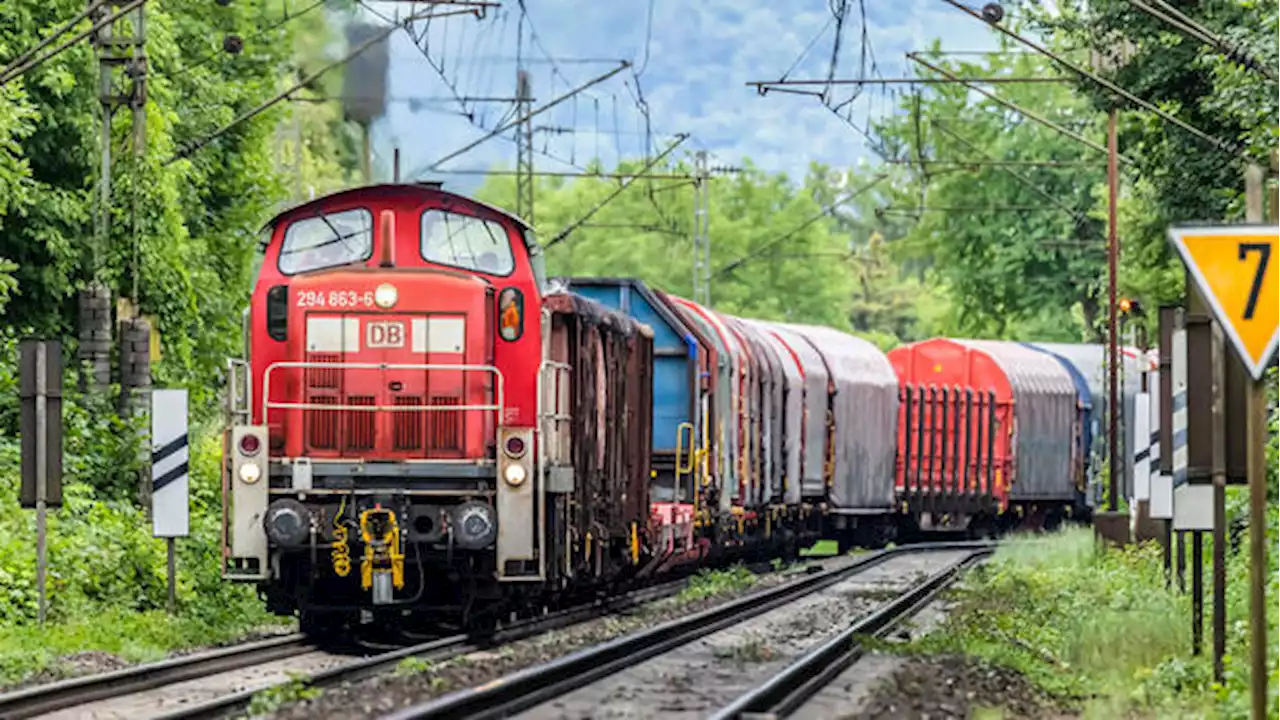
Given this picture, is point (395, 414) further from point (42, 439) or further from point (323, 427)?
point (42, 439)

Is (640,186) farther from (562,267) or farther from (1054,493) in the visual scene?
(1054,493)

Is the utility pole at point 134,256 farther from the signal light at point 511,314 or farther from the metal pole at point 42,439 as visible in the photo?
the signal light at point 511,314

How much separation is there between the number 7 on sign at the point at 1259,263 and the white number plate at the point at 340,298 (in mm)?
8815

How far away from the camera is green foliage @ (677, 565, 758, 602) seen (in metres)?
24.2

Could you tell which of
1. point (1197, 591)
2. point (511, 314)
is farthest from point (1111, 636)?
point (511, 314)

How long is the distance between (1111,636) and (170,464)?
809 cm

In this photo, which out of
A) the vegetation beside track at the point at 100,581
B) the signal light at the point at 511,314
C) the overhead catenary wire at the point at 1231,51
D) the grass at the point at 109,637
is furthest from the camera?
the overhead catenary wire at the point at 1231,51

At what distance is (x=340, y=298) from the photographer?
16.6m

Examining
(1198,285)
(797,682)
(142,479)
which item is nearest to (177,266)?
(142,479)

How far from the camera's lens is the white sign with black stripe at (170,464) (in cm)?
1827

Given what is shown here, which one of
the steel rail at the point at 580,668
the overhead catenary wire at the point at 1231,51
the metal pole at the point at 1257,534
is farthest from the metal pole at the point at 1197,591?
the overhead catenary wire at the point at 1231,51

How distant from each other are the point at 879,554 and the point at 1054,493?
900 cm

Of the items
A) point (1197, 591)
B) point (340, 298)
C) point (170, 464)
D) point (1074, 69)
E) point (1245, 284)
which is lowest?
point (1197, 591)

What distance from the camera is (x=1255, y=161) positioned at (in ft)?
66.9
